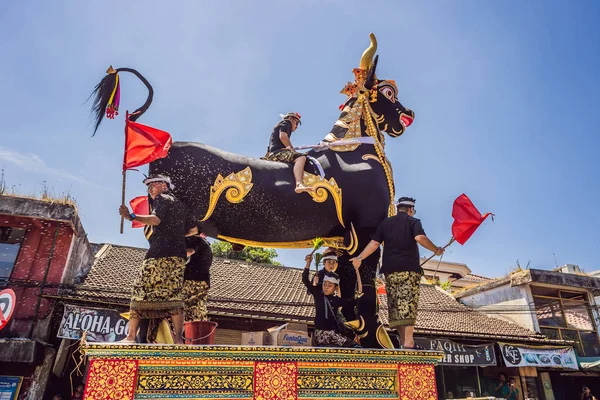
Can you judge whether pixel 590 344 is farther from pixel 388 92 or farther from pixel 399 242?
pixel 399 242

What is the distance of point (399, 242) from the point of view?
4.45 meters

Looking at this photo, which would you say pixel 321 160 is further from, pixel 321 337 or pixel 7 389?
pixel 7 389

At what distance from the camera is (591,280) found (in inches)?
680

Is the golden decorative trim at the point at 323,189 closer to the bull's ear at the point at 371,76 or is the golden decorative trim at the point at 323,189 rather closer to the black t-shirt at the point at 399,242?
the black t-shirt at the point at 399,242

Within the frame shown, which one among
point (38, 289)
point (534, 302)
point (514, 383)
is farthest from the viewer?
point (534, 302)

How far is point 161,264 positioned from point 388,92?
349 cm

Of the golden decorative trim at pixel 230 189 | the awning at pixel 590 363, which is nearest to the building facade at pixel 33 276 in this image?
the golden decorative trim at pixel 230 189

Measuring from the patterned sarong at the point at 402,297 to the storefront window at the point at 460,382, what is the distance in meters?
11.7

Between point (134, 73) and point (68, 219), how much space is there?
8.55 meters

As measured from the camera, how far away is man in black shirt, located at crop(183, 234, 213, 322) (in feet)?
14.6

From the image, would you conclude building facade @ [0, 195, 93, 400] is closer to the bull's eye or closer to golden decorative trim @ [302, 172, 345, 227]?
golden decorative trim @ [302, 172, 345, 227]

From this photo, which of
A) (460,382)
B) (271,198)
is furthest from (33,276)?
(460,382)

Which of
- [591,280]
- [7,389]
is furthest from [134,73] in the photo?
[591,280]

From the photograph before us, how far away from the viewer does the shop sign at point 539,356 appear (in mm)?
14219
